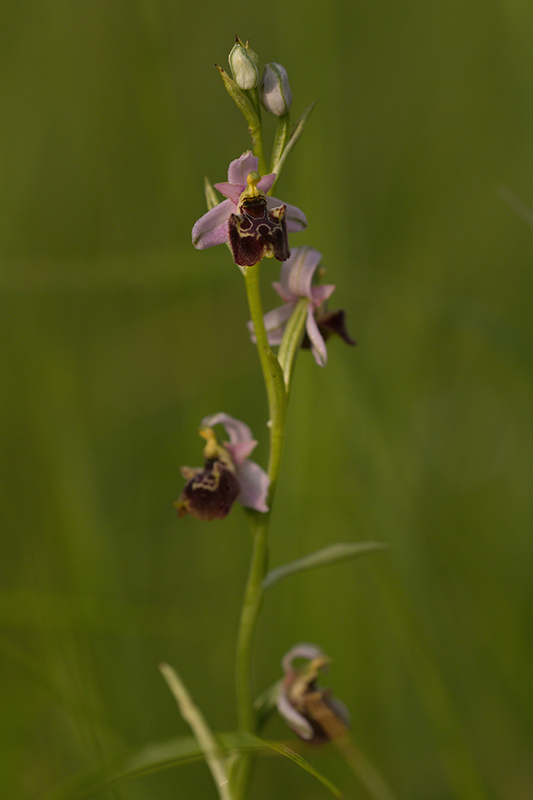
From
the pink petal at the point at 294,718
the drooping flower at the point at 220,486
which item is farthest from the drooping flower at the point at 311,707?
the drooping flower at the point at 220,486

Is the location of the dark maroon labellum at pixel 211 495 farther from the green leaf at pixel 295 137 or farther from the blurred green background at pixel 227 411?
the green leaf at pixel 295 137

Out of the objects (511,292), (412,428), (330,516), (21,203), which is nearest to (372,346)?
(412,428)

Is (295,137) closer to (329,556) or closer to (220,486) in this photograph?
(220,486)

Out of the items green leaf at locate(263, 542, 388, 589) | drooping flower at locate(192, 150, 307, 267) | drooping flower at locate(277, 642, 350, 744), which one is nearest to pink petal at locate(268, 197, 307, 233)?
drooping flower at locate(192, 150, 307, 267)

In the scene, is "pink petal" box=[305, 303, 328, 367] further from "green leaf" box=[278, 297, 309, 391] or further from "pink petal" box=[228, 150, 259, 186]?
"pink petal" box=[228, 150, 259, 186]

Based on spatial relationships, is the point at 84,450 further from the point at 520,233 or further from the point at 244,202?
the point at 520,233

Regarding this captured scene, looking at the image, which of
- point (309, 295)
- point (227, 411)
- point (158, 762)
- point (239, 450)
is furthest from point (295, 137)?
point (227, 411)
